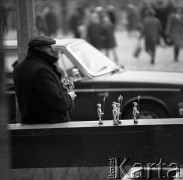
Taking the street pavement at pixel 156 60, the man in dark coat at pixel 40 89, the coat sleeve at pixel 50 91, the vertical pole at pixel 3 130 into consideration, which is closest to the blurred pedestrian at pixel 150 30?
the street pavement at pixel 156 60

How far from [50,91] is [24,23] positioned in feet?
4.54

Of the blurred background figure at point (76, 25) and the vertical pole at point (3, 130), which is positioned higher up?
the vertical pole at point (3, 130)

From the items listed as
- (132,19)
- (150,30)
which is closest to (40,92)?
(150,30)

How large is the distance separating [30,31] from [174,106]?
8.95ft

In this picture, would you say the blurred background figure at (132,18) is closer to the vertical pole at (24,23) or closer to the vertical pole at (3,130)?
the vertical pole at (24,23)

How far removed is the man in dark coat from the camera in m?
5.90

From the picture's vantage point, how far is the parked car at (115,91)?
8.65m

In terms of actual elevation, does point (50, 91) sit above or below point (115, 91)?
above

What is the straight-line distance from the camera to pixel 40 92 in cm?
591

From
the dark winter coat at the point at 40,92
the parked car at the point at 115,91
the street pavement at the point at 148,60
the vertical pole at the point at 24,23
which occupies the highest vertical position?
the vertical pole at the point at 24,23

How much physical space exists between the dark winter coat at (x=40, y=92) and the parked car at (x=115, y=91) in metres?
2.52

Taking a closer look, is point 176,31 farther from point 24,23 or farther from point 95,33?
point 24,23

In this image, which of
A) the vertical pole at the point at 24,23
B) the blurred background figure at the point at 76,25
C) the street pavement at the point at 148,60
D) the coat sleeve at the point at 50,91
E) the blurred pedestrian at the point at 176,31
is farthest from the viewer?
the blurred background figure at the point at 76,25

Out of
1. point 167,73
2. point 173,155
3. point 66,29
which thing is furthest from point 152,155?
point 66,29
